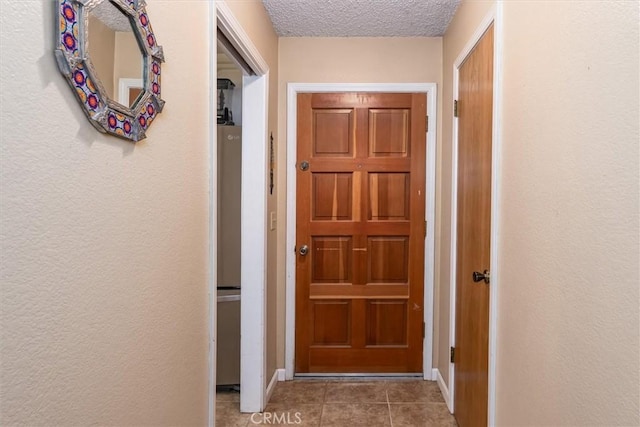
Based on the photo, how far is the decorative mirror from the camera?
77cm

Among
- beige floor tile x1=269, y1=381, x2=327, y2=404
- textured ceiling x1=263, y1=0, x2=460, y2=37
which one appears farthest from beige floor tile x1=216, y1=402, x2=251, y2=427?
textured ceiling x1=263, y1=0, x2=460, y2=37

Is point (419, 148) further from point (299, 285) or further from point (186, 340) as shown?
point (186, 340)

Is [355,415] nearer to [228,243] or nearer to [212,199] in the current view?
[228,243]

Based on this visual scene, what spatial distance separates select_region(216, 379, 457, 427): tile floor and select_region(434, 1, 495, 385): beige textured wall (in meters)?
0.23

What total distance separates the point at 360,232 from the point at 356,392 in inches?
42.9

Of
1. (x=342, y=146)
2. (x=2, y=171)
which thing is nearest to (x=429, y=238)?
(x=342, y=146)

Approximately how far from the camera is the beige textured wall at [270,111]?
230 cm

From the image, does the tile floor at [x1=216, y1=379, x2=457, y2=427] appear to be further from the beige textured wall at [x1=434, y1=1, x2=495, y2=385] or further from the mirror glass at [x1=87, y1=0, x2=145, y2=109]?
the mirror glass at [x1=87, y1=0, x2=145, y2=109]

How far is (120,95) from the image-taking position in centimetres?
95

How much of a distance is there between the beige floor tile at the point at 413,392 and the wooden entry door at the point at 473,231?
11.8 inches

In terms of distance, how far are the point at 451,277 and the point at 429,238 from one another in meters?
0.47

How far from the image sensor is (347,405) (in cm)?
261

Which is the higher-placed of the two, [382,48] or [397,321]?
[382,48]

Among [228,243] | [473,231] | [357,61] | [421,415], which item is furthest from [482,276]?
[357,61]
